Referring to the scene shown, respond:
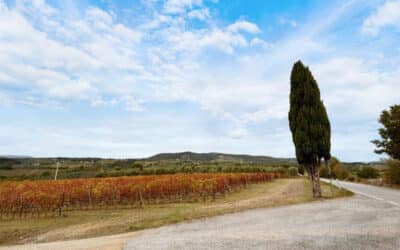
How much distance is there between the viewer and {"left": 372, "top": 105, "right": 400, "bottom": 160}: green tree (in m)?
24.3

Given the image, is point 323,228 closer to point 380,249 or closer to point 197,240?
point 380,249

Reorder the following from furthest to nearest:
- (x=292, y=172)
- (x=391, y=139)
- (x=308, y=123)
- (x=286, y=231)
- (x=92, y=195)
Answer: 1. (x=292, y=172)
2. (x=391, y=139)
3. (x=92, y=195)
4. (x=308, y=123)
5. (x=286, y=231)

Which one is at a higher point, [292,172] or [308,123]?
[308,123]

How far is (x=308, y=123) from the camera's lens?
1519 cm

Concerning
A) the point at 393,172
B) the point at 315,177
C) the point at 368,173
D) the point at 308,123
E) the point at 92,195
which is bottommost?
the point at 92,195

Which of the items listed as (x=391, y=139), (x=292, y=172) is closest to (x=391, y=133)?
(x=391, y=139)

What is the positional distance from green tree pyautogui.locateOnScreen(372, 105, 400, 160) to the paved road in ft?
52.6

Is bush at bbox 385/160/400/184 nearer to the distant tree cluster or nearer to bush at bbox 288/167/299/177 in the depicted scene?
the distant tree cluster

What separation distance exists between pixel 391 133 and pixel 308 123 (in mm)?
14306

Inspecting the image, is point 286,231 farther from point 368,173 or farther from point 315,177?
point 368,173

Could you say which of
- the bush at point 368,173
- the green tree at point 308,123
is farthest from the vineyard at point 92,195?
the bush at point 368,173

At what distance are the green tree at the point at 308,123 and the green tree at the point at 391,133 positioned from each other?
12855 millimetres

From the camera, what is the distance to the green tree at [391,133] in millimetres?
24331

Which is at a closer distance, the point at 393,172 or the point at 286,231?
the point at 286,231
